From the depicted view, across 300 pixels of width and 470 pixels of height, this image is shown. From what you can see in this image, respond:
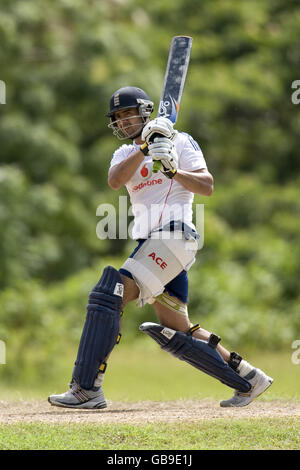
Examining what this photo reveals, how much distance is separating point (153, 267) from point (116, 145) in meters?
17.7

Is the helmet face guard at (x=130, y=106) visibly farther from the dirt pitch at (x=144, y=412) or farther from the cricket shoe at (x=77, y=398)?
the dirt pitch at (x=144, y=412)

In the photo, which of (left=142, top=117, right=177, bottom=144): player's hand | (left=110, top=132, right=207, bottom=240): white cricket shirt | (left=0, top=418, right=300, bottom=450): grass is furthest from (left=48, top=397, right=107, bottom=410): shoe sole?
(left=142, top=117, right=177, bottom=144): player's hand

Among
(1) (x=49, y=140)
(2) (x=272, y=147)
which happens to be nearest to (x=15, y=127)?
(1) (x=49, y=140)

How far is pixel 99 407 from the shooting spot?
5492mm

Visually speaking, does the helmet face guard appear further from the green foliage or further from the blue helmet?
the green foliage

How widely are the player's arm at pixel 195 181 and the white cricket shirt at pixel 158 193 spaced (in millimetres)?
163

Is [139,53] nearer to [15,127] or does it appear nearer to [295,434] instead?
[15,127]

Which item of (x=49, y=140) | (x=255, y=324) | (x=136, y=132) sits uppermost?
(x=49, y=140)

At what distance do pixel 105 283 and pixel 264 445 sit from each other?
57.1 inches

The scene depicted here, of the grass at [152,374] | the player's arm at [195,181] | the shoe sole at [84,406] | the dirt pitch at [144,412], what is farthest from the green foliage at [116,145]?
the player's arm at [195,181]

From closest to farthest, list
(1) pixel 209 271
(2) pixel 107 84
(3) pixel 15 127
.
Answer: (1) pixel 209 271
(3) pixel 15 127
(2) pixel 107 84

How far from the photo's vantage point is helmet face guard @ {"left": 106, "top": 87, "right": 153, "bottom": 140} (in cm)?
558

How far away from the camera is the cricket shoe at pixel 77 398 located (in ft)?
17.7

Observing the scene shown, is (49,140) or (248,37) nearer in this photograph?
(49,140)
